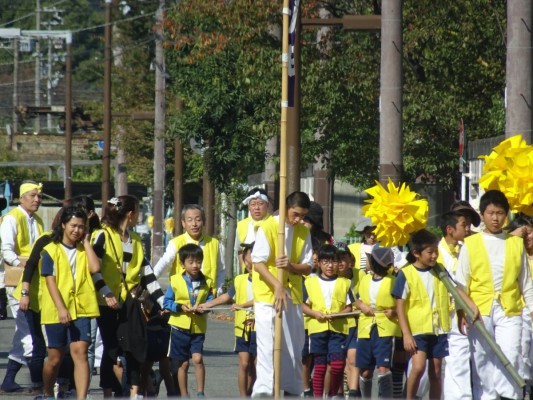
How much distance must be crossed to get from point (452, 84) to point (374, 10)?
177 cm

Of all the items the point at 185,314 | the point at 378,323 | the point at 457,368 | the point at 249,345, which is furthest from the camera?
the point at 249,345

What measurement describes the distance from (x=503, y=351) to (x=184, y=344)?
3006 mm

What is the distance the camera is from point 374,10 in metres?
22.2

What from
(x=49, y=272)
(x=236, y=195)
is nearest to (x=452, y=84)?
(x=236, y=195)

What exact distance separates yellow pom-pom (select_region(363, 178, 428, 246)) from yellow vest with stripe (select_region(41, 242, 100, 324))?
2309mm

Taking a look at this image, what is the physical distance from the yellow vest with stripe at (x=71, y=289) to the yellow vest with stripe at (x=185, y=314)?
111 cm

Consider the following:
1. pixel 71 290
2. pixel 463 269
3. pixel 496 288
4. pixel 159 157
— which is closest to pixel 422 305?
pixel 463 269

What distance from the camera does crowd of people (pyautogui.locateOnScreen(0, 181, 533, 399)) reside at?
33.3 feet

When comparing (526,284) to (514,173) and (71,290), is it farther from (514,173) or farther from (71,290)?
(71,290)

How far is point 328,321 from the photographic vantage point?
1195 cm

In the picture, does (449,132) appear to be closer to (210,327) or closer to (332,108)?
(332,108)

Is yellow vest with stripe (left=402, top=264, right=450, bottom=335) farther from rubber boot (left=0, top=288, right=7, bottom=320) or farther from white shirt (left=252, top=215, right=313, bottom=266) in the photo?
rubber boot (left=0, top=288, right=7, bottom=320)

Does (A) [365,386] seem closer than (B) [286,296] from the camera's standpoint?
No

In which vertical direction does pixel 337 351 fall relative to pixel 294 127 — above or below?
below
